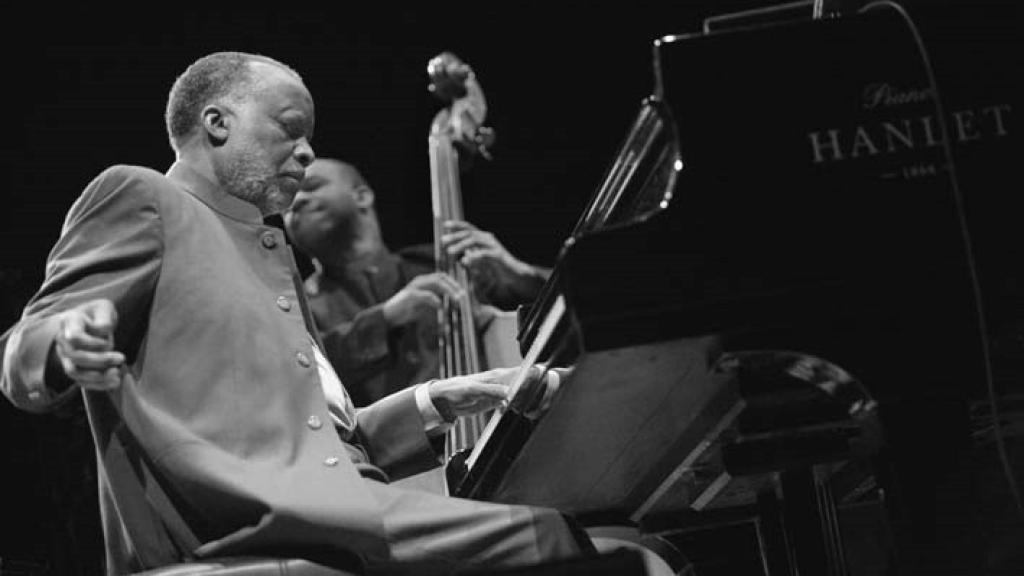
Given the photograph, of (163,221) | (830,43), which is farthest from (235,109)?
(830,43)

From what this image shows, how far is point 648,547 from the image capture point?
272 cm

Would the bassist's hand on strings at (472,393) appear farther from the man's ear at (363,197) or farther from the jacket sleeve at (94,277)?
the man's ear at (363,197)

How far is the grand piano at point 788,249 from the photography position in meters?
1.83

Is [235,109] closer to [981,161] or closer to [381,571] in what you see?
[381,571]

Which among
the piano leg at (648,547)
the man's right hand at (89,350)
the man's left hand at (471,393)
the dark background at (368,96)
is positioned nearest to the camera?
the man's right hand at (89,350)

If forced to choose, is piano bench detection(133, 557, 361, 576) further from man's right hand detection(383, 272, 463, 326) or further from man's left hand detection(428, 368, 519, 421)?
man's right hand detection(383, 272, 463, 326)

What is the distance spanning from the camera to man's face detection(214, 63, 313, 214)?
233 centimetres

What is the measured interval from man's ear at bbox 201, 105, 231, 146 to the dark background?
3.13 ft

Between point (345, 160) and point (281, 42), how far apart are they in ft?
1.74

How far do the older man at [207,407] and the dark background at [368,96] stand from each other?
1.01 m

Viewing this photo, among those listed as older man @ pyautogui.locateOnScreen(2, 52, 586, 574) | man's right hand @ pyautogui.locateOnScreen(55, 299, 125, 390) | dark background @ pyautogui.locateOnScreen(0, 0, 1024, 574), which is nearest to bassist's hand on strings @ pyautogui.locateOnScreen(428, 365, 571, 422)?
older man @ pyautogui.locateOnScreen(2, 52, 586, 574)

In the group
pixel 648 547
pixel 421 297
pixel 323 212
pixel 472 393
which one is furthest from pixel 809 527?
pixel 323 212

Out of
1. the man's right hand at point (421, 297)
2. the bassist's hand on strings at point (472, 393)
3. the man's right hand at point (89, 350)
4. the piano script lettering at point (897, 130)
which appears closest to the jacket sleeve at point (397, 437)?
the bassist's hand on strings at point (472, 393)

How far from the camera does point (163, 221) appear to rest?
2119 mm
